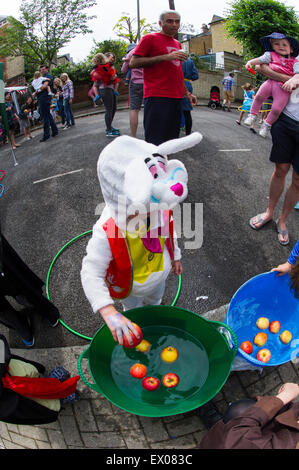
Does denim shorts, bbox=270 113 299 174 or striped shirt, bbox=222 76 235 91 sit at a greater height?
striped shirt, bbox=222 76 235 91

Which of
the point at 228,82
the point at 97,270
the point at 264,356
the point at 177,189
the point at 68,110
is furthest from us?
the point at 228,82

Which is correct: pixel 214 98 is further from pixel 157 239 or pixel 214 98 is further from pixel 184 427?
pixel 184 427

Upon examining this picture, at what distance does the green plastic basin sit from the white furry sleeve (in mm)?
325

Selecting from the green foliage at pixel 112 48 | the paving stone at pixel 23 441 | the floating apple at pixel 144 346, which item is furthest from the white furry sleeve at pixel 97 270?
the green foliage at pixel 112 48

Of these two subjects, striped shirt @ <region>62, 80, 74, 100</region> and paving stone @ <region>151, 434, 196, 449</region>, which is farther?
Answer: striped shirt @ <region>62, 80, 74, 100</region>

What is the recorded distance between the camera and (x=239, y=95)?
66.2ft

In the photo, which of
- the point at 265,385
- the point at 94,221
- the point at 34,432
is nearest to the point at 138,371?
the point at 34,432

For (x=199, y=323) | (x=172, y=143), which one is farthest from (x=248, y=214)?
(x=172, y=143)

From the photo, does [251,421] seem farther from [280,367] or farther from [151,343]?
[280,367]

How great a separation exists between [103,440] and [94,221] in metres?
2.47

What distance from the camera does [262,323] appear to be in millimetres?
2594

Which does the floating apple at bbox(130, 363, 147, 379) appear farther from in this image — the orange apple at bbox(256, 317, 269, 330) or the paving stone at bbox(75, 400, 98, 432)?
the orange apple at bbox(256, 317, 269, 330)

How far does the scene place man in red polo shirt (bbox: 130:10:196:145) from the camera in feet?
10.2

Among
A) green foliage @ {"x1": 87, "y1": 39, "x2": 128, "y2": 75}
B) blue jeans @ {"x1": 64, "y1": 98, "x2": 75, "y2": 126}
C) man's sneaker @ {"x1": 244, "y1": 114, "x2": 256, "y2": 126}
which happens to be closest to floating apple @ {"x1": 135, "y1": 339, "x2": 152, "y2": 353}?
man's sneaker @ {"x1": 244, "y1": 114, "x2": 256, "y2": 126}
